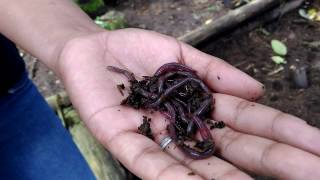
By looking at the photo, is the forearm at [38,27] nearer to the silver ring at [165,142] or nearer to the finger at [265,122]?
the silver ring at [165,142]

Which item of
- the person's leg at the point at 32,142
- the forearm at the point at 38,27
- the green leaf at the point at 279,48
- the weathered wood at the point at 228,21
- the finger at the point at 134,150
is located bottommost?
the green leaf at the point at 279,48

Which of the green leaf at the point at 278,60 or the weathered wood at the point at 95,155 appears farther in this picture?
the green leaf at the point at 278,60

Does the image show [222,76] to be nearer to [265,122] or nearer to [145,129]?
[265,122]

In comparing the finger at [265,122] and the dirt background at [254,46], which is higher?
the finger at [265,122]

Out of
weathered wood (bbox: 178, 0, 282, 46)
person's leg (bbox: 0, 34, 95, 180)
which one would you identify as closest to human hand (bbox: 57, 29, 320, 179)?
person's leg (bbox: 0, 34, 95, 180)

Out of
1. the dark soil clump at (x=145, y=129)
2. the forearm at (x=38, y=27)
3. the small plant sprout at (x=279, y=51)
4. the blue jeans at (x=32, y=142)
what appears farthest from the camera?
the small plant sprout at (x=279, y=51)

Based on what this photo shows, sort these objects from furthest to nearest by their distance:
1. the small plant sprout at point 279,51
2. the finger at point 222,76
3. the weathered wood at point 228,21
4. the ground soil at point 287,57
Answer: the small plant sprout at point 279,51
the weathered wood at point 228,21
the ground soil at point 287,57
the finger at point 222,76

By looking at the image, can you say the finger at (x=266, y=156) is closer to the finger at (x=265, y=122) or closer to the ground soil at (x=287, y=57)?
the finger at (x=265, y=122)

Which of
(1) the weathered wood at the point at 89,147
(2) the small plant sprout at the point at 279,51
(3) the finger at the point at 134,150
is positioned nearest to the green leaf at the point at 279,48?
(2) the small plant sprout at the point at 279,51

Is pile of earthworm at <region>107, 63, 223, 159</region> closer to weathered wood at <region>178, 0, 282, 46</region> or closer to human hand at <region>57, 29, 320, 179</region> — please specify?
human hand at <region>57, 29, 320, 179</region>
